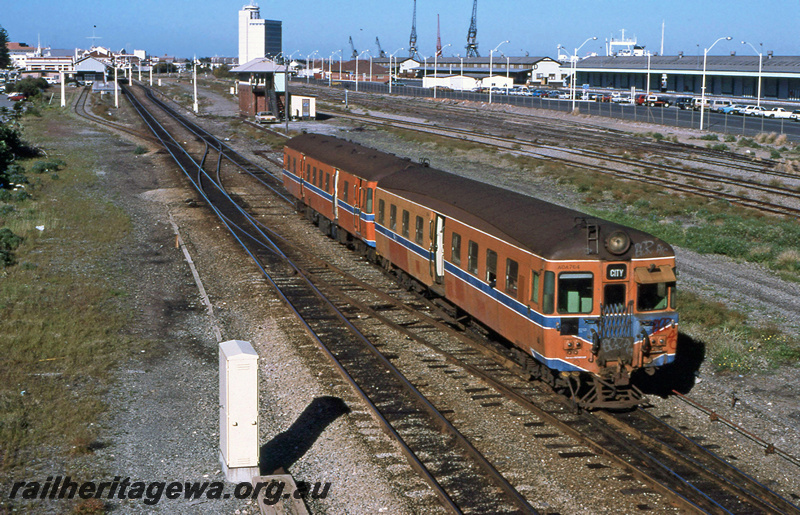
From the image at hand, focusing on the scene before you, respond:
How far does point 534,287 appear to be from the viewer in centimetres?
1347

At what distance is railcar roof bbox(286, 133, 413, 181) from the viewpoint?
23.3m

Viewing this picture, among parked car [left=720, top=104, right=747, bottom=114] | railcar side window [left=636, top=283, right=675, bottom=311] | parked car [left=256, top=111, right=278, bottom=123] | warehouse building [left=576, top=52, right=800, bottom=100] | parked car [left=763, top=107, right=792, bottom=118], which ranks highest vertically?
warehouse building [left=576, top=52, right=800, bottom=100]

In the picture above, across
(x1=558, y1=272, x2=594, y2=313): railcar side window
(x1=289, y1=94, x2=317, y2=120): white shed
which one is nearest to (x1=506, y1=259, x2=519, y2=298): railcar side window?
(x1=558, y1=272, x2=594, y2=313): railcar side window

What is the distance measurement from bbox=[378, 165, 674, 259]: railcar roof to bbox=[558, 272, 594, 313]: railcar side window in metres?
0.33

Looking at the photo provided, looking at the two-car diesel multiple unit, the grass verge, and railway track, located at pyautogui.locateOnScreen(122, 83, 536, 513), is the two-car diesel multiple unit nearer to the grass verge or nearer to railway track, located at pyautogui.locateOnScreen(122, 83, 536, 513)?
railway track, located at pyautogui.locateOnScreen(122, 83, 536, 513)

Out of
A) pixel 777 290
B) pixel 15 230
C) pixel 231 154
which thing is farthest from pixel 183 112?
pixel 777 290

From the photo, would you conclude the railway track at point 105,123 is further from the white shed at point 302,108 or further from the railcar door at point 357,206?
the railcar door at point 357,206

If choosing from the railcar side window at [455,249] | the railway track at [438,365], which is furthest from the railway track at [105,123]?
the railcar side window at [455,249]

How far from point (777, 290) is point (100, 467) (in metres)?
18.1

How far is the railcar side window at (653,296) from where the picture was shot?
43.8ft

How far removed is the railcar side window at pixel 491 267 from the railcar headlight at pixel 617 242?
255 cm

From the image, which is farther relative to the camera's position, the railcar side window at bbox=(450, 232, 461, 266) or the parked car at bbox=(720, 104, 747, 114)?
the parked car at bbox=(720, 104, 747, 114)

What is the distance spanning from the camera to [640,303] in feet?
43.8

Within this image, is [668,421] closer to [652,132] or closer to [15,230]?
[15,230]
